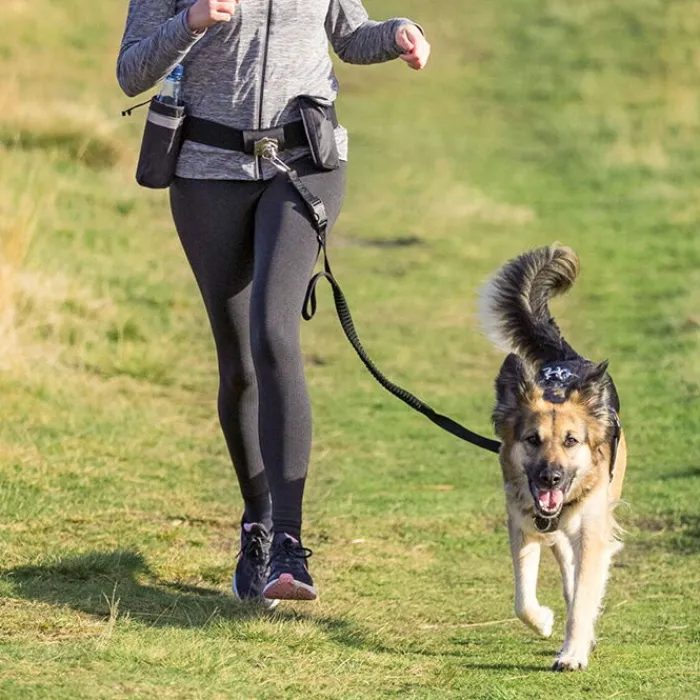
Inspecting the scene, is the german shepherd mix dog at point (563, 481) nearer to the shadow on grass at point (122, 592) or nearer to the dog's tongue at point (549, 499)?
the dog's tongue at point (549, 499)

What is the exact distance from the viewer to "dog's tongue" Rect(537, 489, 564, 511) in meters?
4.71

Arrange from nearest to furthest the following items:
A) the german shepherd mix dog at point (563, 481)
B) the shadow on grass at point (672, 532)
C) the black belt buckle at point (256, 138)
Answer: the black belt buckle at point (256, 138), the german shepherd mix dog at point (563, 481), the shadow on grass at point (672, 532)

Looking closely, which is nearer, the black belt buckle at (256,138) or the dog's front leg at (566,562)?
the black belt buckle at (256,138)

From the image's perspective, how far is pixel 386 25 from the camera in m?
4.90

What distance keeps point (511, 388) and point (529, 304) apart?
0.80 m

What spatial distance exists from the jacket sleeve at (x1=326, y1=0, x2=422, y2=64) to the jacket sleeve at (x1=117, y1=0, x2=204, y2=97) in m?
0.58

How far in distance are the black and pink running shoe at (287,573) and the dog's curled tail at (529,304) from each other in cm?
152

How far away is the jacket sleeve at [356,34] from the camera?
491 cm

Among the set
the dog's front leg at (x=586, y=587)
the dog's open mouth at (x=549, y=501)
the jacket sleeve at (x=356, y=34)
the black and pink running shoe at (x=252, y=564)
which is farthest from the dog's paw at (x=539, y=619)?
the jacket sleeve at (x=356, y=34)

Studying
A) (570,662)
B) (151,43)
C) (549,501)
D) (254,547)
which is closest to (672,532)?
(549,501)

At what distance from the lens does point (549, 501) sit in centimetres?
471

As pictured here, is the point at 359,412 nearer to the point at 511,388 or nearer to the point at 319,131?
the point at 511,388

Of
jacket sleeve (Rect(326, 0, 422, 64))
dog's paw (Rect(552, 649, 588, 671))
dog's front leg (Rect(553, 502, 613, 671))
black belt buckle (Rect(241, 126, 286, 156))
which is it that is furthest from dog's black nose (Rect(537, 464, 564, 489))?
jacket sleeve (Rect(326, 0, 422, 64))

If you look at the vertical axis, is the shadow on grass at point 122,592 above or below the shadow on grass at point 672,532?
below
